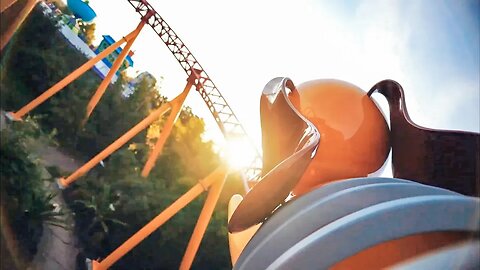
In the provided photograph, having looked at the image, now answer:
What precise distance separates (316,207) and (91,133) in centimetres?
173

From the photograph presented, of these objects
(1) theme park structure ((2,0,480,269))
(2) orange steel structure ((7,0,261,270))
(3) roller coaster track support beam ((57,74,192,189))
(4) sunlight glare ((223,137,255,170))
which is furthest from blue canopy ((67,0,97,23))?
(1) theme park structure ((2,0,480,269))

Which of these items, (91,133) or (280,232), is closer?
(280,232)

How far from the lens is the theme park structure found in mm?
294

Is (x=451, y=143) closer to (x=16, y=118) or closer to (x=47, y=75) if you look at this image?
(x=16, y=118)

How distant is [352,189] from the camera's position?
0.33 meters

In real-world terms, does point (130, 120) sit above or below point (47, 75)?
below

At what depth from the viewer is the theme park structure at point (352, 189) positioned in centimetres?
29

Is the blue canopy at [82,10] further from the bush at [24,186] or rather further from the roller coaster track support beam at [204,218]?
the roller coaster track support beam at [204,218]

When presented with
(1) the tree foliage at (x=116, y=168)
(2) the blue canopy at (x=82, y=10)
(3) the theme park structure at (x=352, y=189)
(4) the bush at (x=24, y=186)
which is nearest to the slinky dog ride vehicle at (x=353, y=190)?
(3) the theme park structure at (x=352, y=189)

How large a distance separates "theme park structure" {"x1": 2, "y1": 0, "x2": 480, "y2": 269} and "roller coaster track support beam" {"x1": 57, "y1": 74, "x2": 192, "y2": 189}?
118cm

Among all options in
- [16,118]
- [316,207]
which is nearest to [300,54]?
[316,207]

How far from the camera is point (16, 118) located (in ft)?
4.93

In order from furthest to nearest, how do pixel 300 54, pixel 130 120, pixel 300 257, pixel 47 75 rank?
pixel 130 120 → pixel 47 75 → pixel 300 54 → pixel 300 257

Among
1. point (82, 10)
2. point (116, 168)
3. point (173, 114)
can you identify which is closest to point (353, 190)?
point (82, 10)
